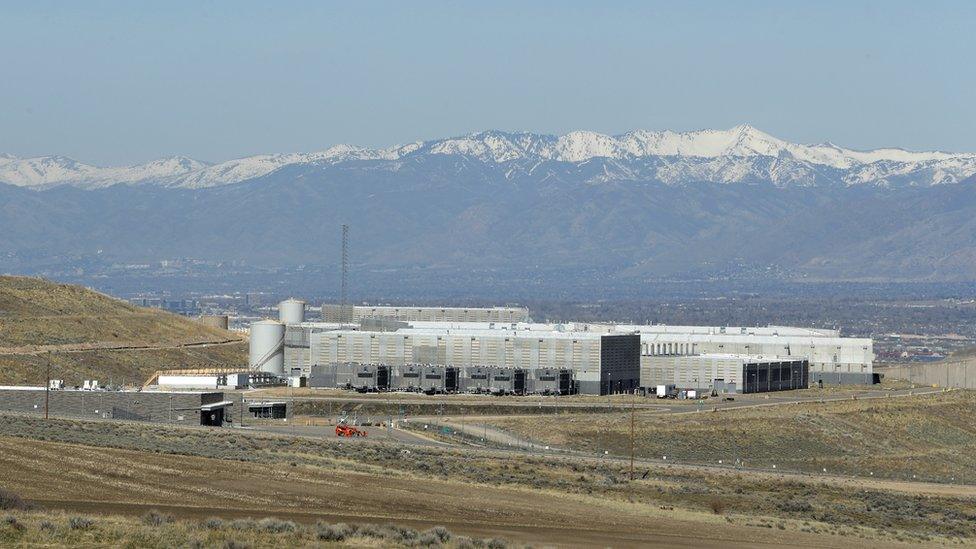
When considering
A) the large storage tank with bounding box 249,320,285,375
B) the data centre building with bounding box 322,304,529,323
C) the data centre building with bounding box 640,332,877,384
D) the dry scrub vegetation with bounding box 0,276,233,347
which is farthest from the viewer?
the data centre building with bounding box 322,304,529,323

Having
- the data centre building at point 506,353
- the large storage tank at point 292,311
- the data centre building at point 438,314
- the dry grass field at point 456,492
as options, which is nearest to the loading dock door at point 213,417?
the dry grass field at point 456,492

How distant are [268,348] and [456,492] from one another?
8772 cm

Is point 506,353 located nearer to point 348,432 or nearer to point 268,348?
point 268,348

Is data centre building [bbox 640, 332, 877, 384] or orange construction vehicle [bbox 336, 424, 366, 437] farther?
data centre building [bbox 640, 332, 877, 384]

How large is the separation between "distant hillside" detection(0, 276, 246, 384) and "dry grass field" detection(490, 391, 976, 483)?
143ft

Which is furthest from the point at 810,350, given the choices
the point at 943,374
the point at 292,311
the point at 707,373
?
the point at 292,311

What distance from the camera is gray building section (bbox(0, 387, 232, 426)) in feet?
362

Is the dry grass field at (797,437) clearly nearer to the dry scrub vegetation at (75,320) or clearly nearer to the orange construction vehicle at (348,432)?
the orange construction vehicle at (348,432)

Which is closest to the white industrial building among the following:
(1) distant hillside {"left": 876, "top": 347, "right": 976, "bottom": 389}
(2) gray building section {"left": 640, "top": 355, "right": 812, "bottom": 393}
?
(2) gray building section {"left": 640, "top": 355, "right": 812, "bottom": 393}

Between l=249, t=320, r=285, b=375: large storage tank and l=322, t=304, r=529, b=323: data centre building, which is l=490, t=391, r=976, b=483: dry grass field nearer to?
l=249, t=320, r=285, b=375: large storage tank

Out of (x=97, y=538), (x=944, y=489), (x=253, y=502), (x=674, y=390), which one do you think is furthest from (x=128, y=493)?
(x=674, y=390)

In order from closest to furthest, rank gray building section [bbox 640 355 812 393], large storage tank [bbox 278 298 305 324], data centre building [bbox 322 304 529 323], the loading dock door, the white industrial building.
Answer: the loading dock door
the white industrial building
gray building section [bbox 640 355 812 393]
large storage tank [bbox 278 298 305 324]
data centre building [bbox 322 304 529 323]

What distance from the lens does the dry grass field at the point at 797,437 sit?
361 feet

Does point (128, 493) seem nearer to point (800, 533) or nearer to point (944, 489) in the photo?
point (800, 533)
